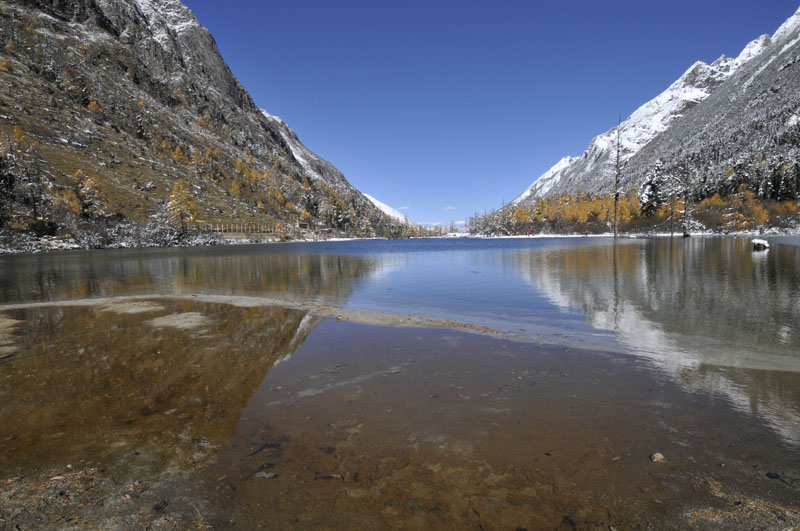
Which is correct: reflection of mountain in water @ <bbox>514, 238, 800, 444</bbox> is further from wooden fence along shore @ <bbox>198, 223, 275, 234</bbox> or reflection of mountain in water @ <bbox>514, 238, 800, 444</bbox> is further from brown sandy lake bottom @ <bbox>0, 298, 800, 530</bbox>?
wooden fence along shore @ <bbox>198, 223, 275, 234</bbox>

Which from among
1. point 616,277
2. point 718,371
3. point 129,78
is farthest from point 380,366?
point 129,78

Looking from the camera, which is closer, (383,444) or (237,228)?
(383,444)

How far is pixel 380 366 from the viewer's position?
9320 millimetres

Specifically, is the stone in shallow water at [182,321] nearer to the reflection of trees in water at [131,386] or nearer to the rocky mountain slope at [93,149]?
the reflection of trees in water at [131,386]

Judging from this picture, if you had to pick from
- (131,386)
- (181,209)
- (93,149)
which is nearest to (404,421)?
(131,386)

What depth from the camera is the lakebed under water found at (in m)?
4.33

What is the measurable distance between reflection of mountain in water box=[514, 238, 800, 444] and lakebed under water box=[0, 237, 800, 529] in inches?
3.7

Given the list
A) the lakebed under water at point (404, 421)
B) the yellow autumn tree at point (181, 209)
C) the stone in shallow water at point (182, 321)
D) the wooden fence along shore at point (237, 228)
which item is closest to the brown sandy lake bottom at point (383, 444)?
the lakebed under water at point (404, 421)

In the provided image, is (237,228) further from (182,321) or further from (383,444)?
(383,444)

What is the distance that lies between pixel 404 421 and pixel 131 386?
20.0 feet

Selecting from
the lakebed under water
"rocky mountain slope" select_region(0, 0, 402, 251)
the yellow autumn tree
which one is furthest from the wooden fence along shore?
the lakebed under water

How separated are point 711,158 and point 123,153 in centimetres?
25967

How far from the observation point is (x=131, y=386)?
8.13 meters

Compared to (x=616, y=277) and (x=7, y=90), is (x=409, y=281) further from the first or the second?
(x=7, y=90)
